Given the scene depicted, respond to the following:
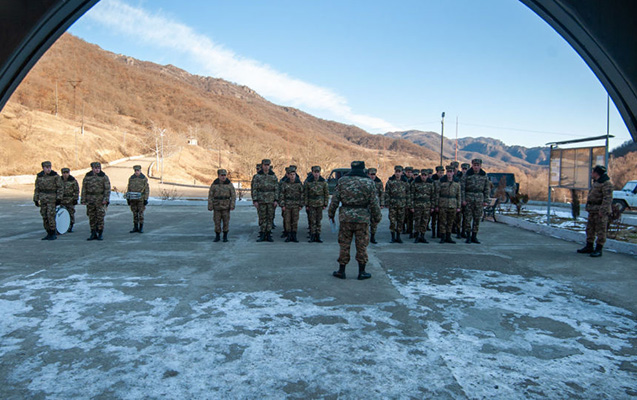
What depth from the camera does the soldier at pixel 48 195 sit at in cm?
866

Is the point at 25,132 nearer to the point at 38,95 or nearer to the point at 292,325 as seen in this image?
the point at 38,95

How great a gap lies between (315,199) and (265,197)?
46.1 inches

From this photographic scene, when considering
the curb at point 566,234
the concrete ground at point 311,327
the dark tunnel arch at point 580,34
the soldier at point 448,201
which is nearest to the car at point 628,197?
the curb at point 566,234

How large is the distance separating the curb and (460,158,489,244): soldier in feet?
7.72

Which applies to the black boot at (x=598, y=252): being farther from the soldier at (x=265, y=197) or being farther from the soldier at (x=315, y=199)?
the soldier at (x=265, y=197)

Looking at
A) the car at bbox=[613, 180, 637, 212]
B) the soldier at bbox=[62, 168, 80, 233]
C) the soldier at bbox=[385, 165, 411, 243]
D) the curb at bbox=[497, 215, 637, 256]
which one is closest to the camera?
the curb at bbox=[497, 215, 637, 256]

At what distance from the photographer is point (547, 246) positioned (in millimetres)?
8789

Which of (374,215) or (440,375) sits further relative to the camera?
(374,215)

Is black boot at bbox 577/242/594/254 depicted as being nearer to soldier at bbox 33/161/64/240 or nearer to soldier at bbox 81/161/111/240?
soldier at bbox 81/161/111/240

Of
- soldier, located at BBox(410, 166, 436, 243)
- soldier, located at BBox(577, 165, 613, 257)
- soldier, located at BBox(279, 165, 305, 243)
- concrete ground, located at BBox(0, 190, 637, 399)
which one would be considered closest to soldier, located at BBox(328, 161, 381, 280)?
concrete ground, located at BBox(0, 190, 637, 399)

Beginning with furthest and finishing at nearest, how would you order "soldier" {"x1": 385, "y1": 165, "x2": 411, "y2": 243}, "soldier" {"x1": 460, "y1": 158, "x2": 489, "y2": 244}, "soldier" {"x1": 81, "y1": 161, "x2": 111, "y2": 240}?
1. "soldier" {"x1": 385, "y1": 165, "x2": 411, "y2": 243}
2. "soldier" {"x1": 460, "y1": 158, "x2": 489, "y2": 244}
3. "soldier" {"x1": 81, "y1": 161, "x2": 111, "y2": 240}

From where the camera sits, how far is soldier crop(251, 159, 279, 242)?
30.0ft

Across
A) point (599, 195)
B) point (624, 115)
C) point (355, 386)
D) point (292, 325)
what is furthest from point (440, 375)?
point (599, 195)

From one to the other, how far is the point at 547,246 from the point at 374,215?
5277 mm
